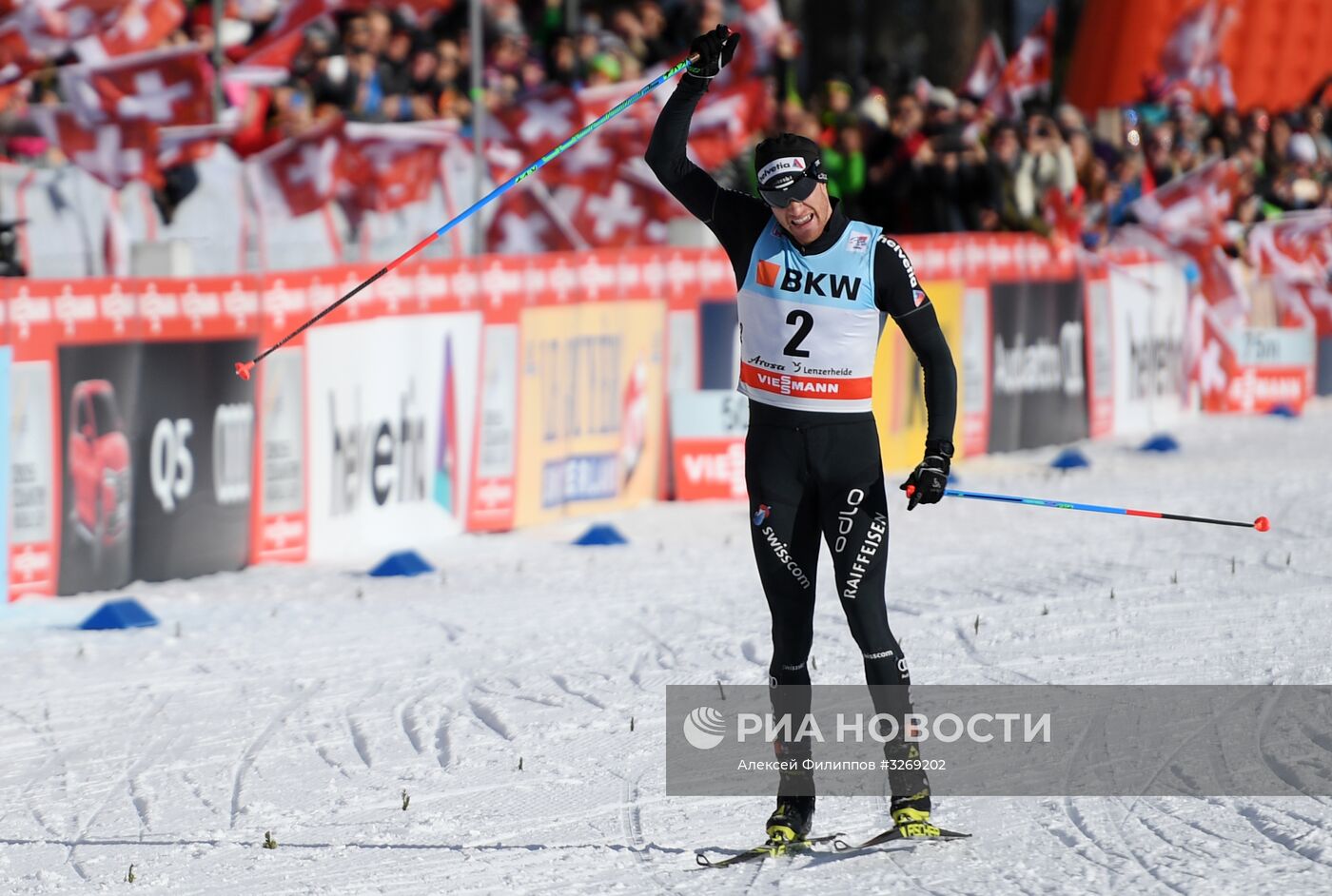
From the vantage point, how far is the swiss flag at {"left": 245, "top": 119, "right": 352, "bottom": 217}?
12172 millimetres

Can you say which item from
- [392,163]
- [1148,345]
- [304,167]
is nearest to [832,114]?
[1148,345]

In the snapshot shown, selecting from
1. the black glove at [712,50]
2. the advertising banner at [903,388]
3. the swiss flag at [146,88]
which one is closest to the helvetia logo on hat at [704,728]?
the black glove at [712,50]

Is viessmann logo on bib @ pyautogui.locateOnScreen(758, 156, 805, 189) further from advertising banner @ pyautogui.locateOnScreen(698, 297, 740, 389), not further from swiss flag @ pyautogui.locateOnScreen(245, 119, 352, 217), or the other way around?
advertising banner @ pyautogui.locateOnScreen(698, 297, 740, 389)

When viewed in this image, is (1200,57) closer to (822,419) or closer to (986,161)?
(986,161)

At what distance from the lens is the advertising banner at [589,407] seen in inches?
510

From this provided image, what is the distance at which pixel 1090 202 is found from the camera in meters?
17.3

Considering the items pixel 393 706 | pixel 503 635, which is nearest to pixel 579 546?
pixel 503 635

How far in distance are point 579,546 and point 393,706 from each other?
4148mm

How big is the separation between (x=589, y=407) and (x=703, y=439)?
3.30ft

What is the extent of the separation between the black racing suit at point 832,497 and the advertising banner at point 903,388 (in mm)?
8922

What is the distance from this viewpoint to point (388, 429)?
12070 millimetres

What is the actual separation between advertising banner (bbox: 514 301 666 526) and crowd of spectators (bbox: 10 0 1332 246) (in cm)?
157

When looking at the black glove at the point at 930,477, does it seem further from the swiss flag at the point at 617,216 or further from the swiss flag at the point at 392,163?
the swiss flag at the point at 617,216

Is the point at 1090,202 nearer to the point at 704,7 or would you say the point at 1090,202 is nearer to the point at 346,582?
the point at 704,7
